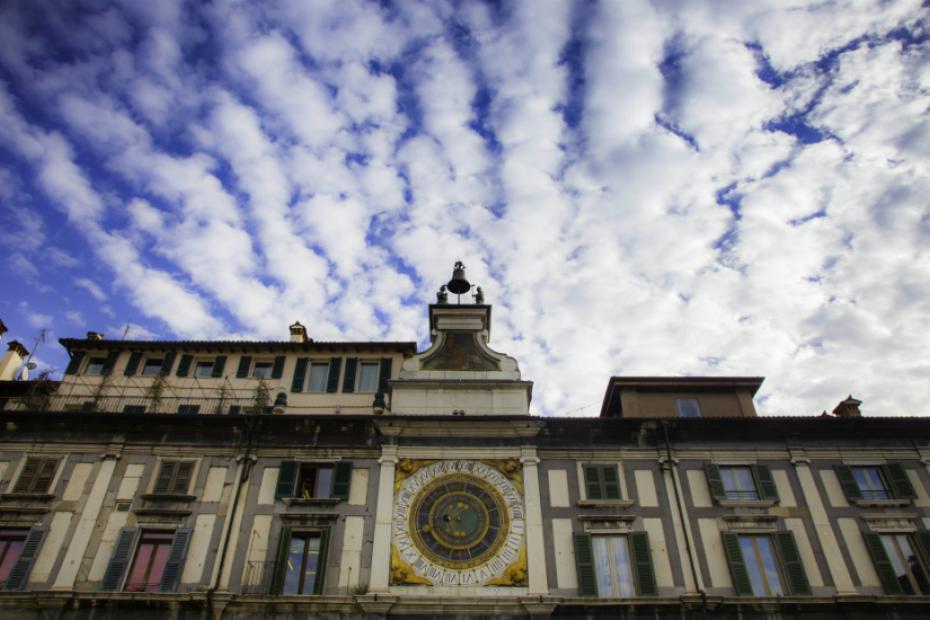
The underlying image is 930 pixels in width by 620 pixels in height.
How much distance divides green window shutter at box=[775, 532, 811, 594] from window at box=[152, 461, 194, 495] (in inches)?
904

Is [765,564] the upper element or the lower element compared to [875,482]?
lower

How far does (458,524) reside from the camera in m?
25.7

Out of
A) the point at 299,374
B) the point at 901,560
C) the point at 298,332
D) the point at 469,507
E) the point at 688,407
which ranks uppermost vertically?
the point at 298,332

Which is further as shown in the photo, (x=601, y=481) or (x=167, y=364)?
(x=167, y=364)

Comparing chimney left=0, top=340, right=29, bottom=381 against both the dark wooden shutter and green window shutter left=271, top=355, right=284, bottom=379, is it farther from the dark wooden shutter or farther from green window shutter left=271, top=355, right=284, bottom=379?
green window shutter left=271, top=355, right=284, bottom=379

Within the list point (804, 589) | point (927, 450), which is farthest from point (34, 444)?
point (927, 450)

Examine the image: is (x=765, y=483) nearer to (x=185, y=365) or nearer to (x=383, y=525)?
(x=383, y=525)

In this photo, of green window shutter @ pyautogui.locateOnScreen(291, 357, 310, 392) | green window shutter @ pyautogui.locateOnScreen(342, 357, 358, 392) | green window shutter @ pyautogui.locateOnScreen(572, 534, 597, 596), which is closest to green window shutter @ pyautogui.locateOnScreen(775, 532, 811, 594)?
green window shutter @ pyautogui.locateOnScreen(572, 534, 597, 596)

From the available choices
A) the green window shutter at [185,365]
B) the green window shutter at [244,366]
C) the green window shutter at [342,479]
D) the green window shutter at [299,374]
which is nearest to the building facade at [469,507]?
the green window shutter at [342,479]

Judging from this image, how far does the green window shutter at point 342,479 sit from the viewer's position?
26266 millimetres

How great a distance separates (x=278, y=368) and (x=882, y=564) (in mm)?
26763

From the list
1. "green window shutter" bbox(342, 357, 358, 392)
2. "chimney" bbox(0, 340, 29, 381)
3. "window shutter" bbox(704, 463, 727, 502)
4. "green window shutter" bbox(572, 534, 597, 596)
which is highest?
"chimney" bbox(0, 340, 29, 381)

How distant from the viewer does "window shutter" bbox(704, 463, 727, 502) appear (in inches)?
1038

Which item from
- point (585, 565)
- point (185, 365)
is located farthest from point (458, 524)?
point (185, 365)
